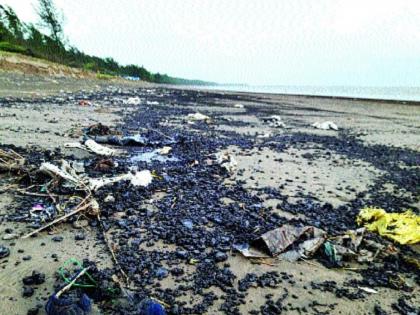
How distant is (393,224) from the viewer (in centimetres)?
364

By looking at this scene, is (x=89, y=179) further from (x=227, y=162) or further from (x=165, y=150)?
(x=227, y=162)

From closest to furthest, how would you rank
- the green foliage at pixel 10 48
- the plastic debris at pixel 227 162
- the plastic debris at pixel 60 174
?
the plastic debris at pixel 60 174, the plastic debris at pixel 227 162, the green foliage at pixel 10 48

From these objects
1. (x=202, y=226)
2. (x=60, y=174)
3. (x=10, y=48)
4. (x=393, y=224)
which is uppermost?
(x=10, y=48)

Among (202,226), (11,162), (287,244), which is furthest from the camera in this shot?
(11,162)

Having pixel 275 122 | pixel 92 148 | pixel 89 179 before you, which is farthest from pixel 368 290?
pixel 275 122

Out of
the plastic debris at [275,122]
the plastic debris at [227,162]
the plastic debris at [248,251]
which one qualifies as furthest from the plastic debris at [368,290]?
the plastic debris at [275,122]

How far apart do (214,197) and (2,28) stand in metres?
51.3

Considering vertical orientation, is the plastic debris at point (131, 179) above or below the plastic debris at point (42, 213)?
above

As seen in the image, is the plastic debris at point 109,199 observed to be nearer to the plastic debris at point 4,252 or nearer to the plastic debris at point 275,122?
the plastic debris at point 4,252

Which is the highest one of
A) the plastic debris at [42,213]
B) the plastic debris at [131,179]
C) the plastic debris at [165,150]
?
the plastic debris at [131,179]

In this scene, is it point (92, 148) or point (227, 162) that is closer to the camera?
point (227, 162)

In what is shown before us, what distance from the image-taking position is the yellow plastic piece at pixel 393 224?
3342 millimetres

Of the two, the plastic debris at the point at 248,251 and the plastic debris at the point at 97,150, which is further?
the plastic debris at the point at 97,150

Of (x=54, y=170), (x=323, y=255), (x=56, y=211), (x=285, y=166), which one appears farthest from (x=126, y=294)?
(x=285, y=166)
